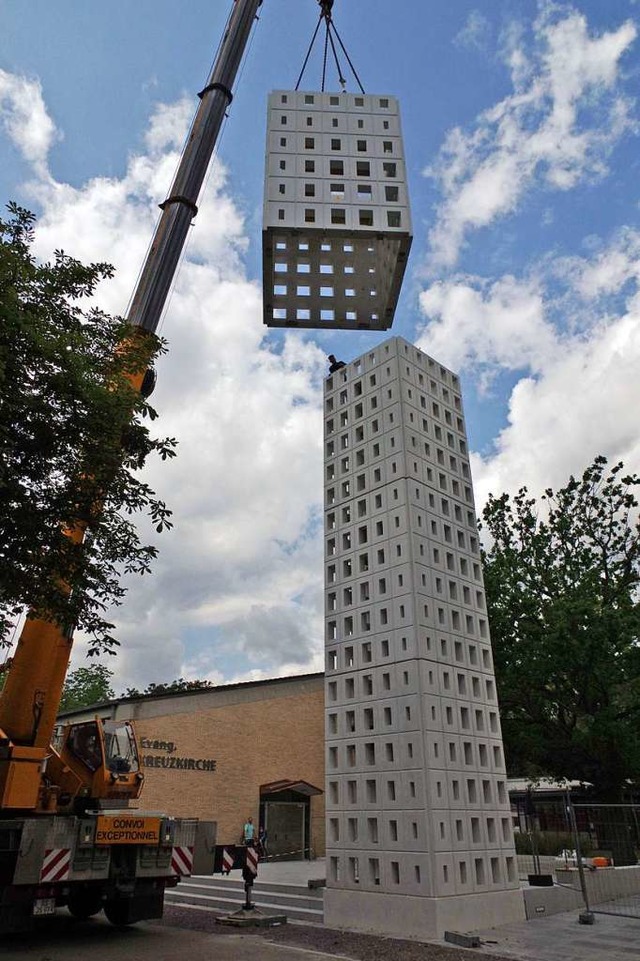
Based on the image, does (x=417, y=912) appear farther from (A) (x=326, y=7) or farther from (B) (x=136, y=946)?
Result: (A) (x=326, y=7)

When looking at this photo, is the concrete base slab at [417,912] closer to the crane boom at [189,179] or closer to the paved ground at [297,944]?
the paved ground at [297,944]

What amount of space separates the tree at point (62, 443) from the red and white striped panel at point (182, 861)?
602 cm

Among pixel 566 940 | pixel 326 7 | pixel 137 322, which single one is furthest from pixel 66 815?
pixel 326 7

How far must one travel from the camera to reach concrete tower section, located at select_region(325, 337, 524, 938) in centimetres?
1365

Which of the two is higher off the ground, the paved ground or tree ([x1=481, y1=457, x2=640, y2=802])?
tree ([x1=481, y1=457, x2=640, y2=802])

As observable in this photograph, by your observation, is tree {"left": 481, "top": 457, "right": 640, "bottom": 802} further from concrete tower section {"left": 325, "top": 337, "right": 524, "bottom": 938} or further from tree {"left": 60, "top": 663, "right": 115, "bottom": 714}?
tree {"left": 60, "top": 663, "right": 115, "bottom": 714}

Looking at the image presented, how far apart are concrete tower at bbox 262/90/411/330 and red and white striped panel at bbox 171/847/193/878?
15664 millimetres

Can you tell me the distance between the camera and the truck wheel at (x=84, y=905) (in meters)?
14.4

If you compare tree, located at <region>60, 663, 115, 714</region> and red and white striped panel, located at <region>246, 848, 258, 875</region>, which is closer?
red and white striped panel, located at <region>246, 848, 258, 875</region>

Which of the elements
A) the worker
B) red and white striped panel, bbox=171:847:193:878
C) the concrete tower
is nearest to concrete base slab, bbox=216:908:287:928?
red and white striped panel, bbox=171:847:193:878

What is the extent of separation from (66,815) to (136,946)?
2721 mm

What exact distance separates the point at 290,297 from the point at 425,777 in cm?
1506

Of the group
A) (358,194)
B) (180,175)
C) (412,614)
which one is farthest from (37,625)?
(358,194)

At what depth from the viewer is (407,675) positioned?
14.8m
